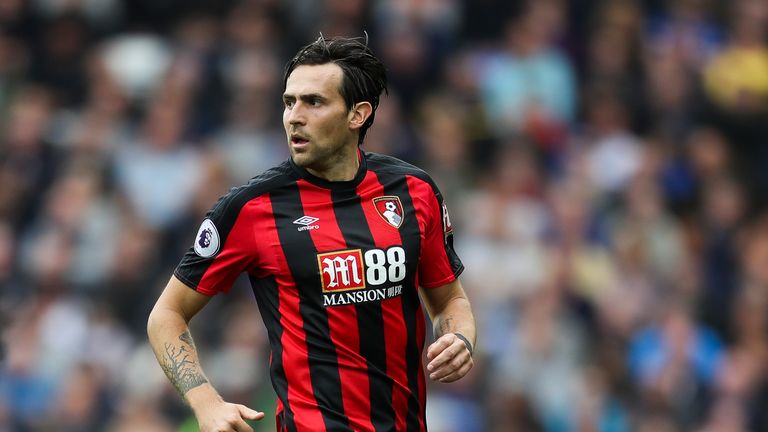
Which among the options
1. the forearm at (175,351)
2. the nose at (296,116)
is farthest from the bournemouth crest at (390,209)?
the forearm at (175,351)

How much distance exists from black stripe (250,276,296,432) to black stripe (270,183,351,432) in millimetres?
118

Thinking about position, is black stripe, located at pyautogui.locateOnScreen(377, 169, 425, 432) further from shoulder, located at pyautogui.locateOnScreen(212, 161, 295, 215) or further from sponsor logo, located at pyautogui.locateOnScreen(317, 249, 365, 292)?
shoulder, located at pyautogui.locateOnScreen(212, 161, 295, 215)

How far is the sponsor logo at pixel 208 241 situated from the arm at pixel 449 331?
3.04 ft

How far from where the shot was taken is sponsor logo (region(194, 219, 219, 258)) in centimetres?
552

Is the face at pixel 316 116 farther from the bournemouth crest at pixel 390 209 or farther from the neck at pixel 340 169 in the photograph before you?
the bournemouth crest at pixel 390 209

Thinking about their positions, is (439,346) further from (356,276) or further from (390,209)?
(390,209)

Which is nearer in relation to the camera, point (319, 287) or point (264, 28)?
point (319, 287)

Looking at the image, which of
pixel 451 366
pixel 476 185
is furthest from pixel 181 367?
pixel 476 185

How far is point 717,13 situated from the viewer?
43.0 feet

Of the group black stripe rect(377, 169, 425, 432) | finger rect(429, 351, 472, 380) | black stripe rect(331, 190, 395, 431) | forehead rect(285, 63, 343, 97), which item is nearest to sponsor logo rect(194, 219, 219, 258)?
black stripe rect(331, 190, 395, 431)

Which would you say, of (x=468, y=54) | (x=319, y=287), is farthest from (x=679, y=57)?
(x=319, y=287)

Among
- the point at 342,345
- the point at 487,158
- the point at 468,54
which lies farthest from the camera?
the point at 468,54

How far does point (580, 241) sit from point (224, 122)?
3219mm

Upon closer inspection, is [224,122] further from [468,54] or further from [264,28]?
[468,54]
